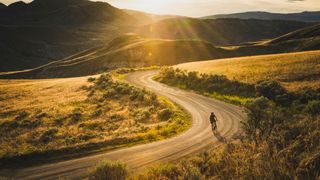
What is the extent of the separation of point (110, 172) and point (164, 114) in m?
26.8

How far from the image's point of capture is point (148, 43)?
522 ft

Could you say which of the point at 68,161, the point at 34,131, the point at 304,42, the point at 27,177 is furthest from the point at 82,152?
the point at 304,42

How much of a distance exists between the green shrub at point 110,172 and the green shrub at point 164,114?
84.9 feet

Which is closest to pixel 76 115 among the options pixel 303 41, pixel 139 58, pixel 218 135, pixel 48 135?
pixel 48 135

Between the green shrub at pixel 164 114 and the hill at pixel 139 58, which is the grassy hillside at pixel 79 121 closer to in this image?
the green shrub at pixel 164 114

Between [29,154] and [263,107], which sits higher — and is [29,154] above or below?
below

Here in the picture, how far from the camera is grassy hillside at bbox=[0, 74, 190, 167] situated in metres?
27.5

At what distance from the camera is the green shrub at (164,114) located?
39594 millimetres

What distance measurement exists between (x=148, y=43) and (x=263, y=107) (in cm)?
13238

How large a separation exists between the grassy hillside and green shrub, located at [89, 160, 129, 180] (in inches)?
518

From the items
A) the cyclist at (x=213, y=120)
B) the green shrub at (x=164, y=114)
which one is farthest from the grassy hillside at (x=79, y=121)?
the cyclist at (x=213, y=120)

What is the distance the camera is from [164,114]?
4016 centimetres

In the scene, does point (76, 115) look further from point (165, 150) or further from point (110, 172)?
point (110, 172)

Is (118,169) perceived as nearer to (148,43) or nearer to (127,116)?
(127,116)
